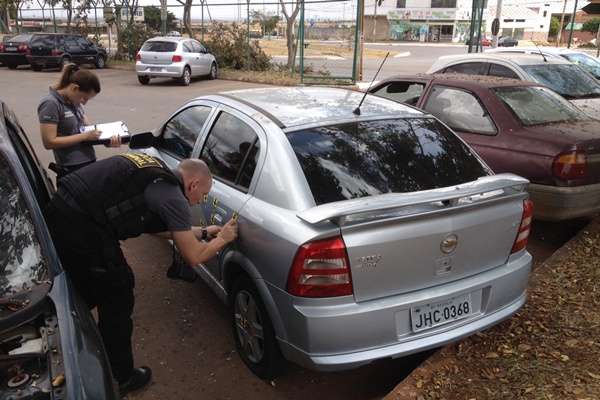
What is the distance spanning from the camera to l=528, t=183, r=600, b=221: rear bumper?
4.51 metres

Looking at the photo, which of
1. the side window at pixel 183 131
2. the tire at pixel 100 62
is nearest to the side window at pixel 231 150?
the side window at pixel 183 131

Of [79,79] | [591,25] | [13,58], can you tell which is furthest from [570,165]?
[591,25]

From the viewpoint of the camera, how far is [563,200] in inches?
177

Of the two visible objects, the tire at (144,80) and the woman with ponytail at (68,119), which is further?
the tire at (144,80)

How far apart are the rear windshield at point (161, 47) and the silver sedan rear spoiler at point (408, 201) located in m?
16.7

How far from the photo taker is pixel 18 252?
238cm

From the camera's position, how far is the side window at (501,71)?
771cm

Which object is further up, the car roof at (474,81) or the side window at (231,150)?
the car roof at (474,81)

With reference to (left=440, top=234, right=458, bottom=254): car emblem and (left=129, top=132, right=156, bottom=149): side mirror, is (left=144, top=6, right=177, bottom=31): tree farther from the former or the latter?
(left=440, top=234, right=458, bottom=254): car emblem

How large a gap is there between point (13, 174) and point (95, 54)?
23818 mm

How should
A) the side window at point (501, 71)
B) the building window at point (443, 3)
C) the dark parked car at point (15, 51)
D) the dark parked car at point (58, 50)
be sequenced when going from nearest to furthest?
1. the side window at point (501, 71)
2. the dark parked car at point (58, 50)
3. the dark parked car at point (15, 51)
4. the building window at point (443, 3)

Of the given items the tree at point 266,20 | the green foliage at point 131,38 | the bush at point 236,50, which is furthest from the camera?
the green foliage at point 131,38

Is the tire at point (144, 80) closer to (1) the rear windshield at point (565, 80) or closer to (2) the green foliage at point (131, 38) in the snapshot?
(2) the green foliage at point (131, 38)

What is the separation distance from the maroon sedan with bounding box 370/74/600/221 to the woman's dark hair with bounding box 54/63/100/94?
11.1 feet
